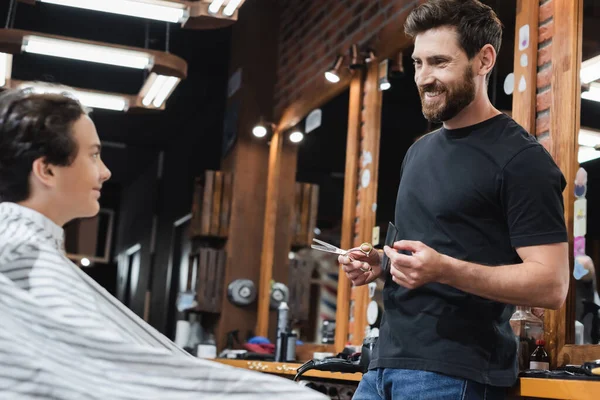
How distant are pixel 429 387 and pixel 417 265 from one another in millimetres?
291

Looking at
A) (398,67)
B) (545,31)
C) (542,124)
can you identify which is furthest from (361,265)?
(398,67)

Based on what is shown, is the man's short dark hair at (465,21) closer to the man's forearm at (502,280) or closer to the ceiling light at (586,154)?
the man's forearm at (502,280)

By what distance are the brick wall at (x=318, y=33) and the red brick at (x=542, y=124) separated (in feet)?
4.96

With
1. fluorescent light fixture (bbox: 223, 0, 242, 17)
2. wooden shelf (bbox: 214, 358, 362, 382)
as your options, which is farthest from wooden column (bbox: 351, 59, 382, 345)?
fluorescent light fixture (bbox: 223, 0, 242, 17)

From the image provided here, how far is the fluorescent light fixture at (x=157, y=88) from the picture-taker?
18.1 feet

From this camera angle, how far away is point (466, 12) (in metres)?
2.14

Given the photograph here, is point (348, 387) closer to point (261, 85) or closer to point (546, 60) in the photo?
point (546, 60)

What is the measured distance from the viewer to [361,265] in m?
2.21

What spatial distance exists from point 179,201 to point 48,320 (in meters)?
8.27

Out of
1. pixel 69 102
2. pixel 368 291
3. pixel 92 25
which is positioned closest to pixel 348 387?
pixel 368 291

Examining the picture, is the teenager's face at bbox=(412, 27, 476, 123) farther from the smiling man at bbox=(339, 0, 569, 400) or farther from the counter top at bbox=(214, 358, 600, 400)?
the counter top at bbox=(214, 358, 600, 400)

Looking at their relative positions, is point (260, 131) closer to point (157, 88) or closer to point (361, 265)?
point (157, 88)

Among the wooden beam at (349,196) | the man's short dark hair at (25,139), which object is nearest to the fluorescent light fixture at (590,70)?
the man's short dark hair at (25,139)

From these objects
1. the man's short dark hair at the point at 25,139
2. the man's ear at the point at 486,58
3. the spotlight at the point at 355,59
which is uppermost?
the spotlight at the point at 355,59
